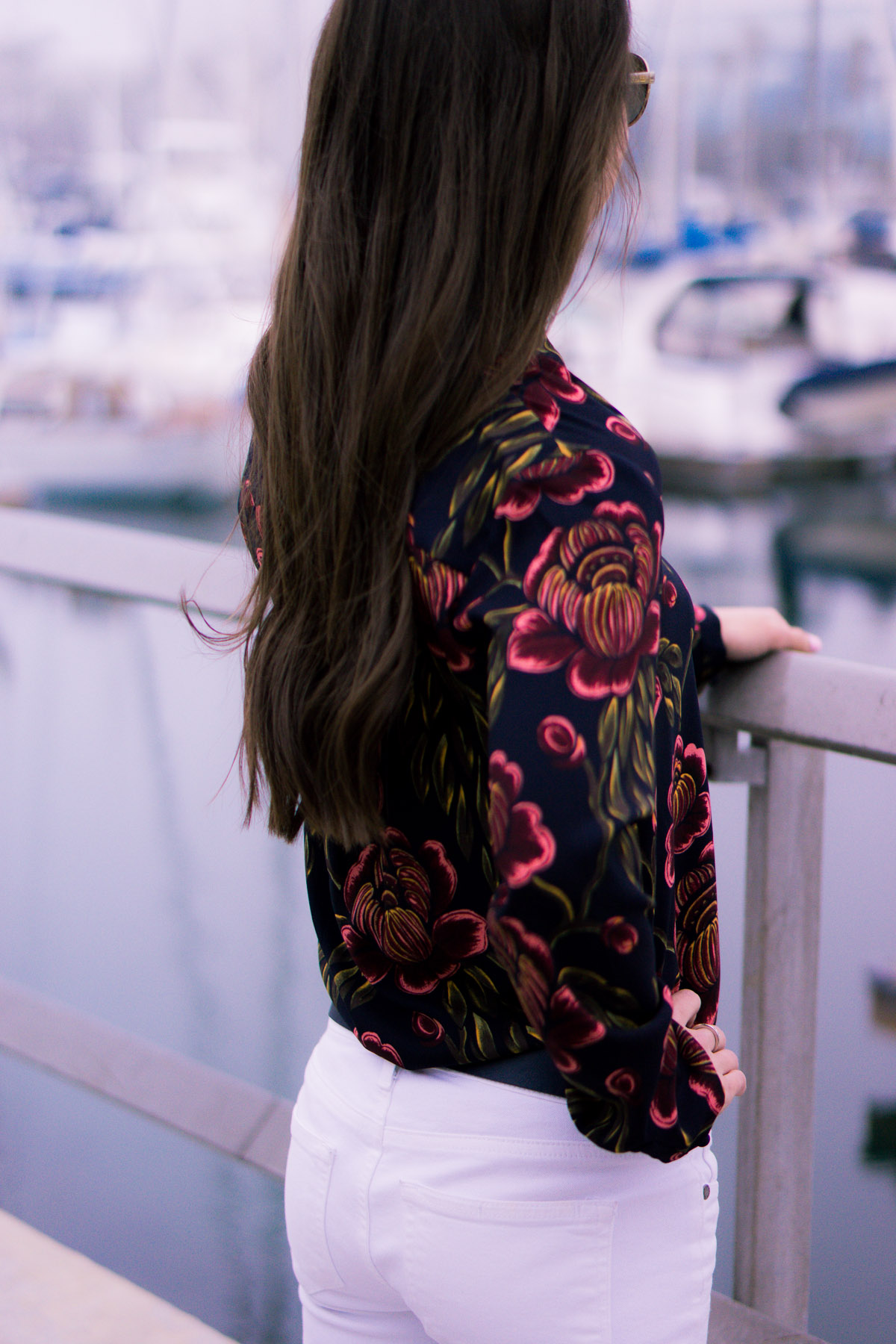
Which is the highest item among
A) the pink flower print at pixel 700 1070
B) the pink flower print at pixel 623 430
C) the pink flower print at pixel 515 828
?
the pink flower print at pixel 623 430

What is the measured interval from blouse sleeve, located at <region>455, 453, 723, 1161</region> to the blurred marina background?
266 mm

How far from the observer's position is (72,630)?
1.87 metres

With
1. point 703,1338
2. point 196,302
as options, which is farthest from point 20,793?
point 196,302

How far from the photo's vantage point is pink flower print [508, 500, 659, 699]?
2.10ft

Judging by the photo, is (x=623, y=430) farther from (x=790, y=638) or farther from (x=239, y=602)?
(x=239, y=602)

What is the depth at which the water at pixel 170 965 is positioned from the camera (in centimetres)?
175

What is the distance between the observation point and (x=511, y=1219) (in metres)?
0.75

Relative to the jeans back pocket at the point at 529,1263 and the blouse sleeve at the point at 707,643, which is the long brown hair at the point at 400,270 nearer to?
the jeans back pocket at the point at 529,1263

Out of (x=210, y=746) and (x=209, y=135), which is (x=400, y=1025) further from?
(x=209, y=135)

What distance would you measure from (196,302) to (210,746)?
44.0 ft

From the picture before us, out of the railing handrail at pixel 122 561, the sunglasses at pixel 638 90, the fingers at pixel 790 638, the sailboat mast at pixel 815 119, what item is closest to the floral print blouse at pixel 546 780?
the sunglasses at pixel 638 90

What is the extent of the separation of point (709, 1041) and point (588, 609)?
32cm

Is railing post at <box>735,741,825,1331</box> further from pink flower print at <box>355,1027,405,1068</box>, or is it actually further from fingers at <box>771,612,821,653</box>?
pink flower print at <box>355,1027,405,1068</box>

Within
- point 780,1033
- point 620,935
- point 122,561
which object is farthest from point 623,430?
point 122,561
